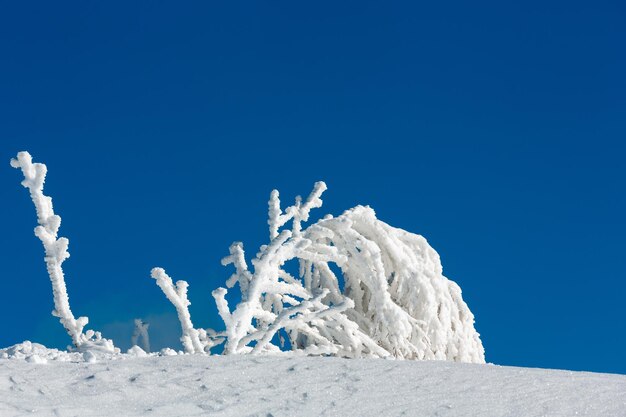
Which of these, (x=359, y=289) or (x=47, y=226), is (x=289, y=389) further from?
(x=359, y=289)

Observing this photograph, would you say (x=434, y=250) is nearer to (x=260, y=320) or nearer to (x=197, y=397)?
→ (x=260, y=320)

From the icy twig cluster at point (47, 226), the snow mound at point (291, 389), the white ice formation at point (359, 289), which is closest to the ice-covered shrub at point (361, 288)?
the white ice formation at point (359, 289)

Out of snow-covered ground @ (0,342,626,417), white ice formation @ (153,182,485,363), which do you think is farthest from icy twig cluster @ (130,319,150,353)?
snow-covered ground @ (0,342,626,417)

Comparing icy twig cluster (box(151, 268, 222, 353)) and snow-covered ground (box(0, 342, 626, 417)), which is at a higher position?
icy twig cluster (box(151, 268, 222, 353))

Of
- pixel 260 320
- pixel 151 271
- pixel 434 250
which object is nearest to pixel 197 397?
pixel 151 271

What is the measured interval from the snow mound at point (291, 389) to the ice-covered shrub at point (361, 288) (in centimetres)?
294

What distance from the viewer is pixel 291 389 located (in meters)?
4.48

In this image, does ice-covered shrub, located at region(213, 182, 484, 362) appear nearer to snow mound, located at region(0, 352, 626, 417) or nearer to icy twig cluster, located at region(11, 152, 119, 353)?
icy twig cluster, located at region(11, 152, 119, 353)

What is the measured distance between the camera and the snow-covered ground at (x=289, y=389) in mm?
4121

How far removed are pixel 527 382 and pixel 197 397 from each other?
80.9 inches

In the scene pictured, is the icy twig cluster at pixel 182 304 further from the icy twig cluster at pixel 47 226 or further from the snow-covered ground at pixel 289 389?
the snow-covered ground at pixel 289 389

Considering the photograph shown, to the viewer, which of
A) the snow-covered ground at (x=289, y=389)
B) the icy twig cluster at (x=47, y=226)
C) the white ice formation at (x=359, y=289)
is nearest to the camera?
the snow-covered ground at (x=289, y=389)

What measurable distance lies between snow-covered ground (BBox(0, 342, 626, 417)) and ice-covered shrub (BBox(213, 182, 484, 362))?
2944mm

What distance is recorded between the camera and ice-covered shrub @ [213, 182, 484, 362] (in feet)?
27.5
